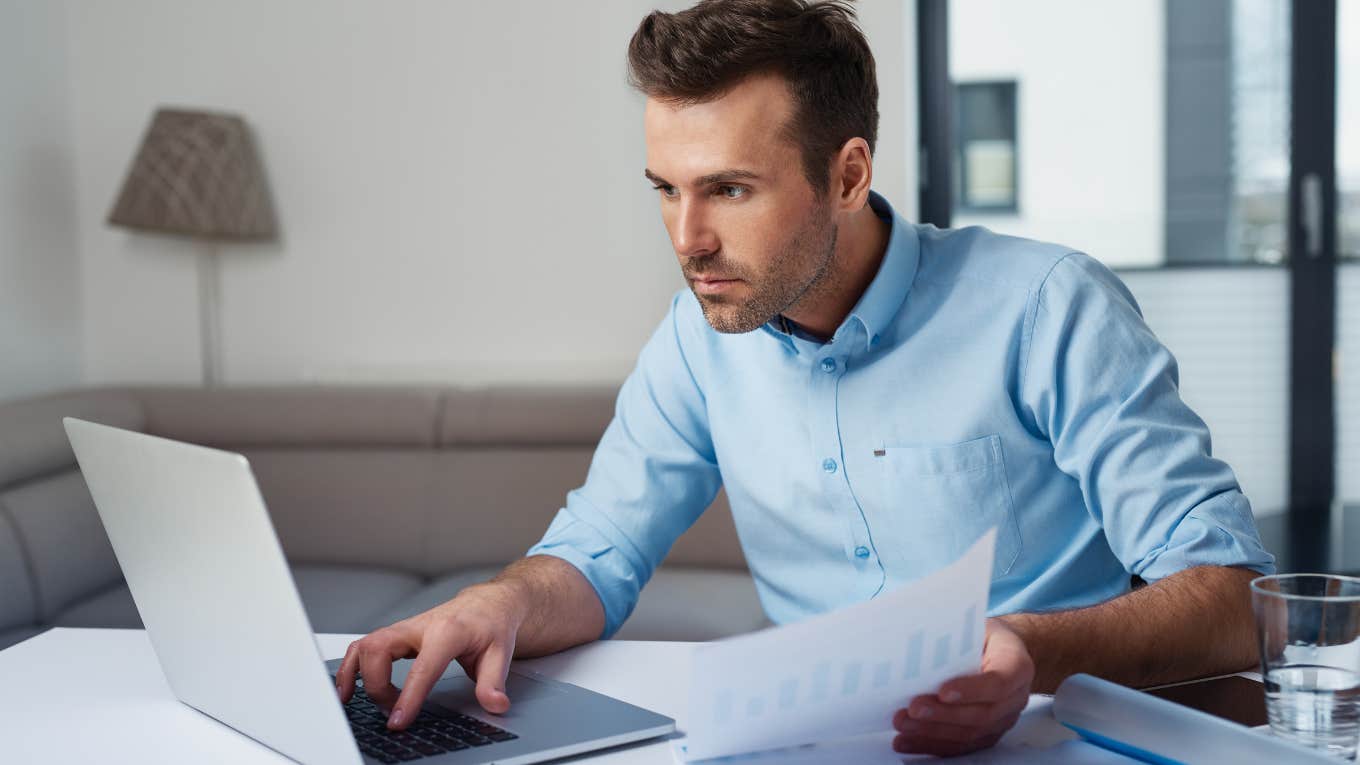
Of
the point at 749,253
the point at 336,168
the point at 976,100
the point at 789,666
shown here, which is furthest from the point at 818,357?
the point at 976,100

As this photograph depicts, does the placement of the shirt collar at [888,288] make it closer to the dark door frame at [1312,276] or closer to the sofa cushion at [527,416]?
the sofa cushion at [527,416]

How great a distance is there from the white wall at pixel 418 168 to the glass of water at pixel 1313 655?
2.48 meters

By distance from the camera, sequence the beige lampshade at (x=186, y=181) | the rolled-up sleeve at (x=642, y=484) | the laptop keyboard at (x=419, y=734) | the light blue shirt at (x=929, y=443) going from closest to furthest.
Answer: the laptop keyboard at (x=419, y=734)
the light blue shirt at (x=929, y=443)
the rolled-up sleeve at (x=642, y=484)
the beige lampshade at (x=186, y=181)

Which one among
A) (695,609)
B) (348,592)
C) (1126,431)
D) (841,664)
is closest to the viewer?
(841,664)

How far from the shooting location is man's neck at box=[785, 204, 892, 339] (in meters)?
1.36

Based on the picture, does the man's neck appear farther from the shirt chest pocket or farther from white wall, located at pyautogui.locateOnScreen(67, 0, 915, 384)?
white wall, located at pyautogui.locateOnScreen(67, 0, 915, 384)

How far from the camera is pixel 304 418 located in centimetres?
297

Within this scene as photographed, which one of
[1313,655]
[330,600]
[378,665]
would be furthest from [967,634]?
[330,600]

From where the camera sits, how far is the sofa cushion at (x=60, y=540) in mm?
2453

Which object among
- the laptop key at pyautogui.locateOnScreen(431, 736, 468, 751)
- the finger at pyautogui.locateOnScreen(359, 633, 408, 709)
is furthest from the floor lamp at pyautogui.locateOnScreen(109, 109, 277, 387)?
the laptop key at pyautogui.locateOnScreen(431, 736, 468, 751)

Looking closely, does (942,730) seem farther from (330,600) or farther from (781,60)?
(330,600)

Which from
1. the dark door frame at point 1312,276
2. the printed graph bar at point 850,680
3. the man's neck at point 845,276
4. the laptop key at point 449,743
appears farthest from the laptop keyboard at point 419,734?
the dark door frame at point 1312,276

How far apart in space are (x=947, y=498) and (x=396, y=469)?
6.22 feet

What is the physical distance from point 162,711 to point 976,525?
770 mm
